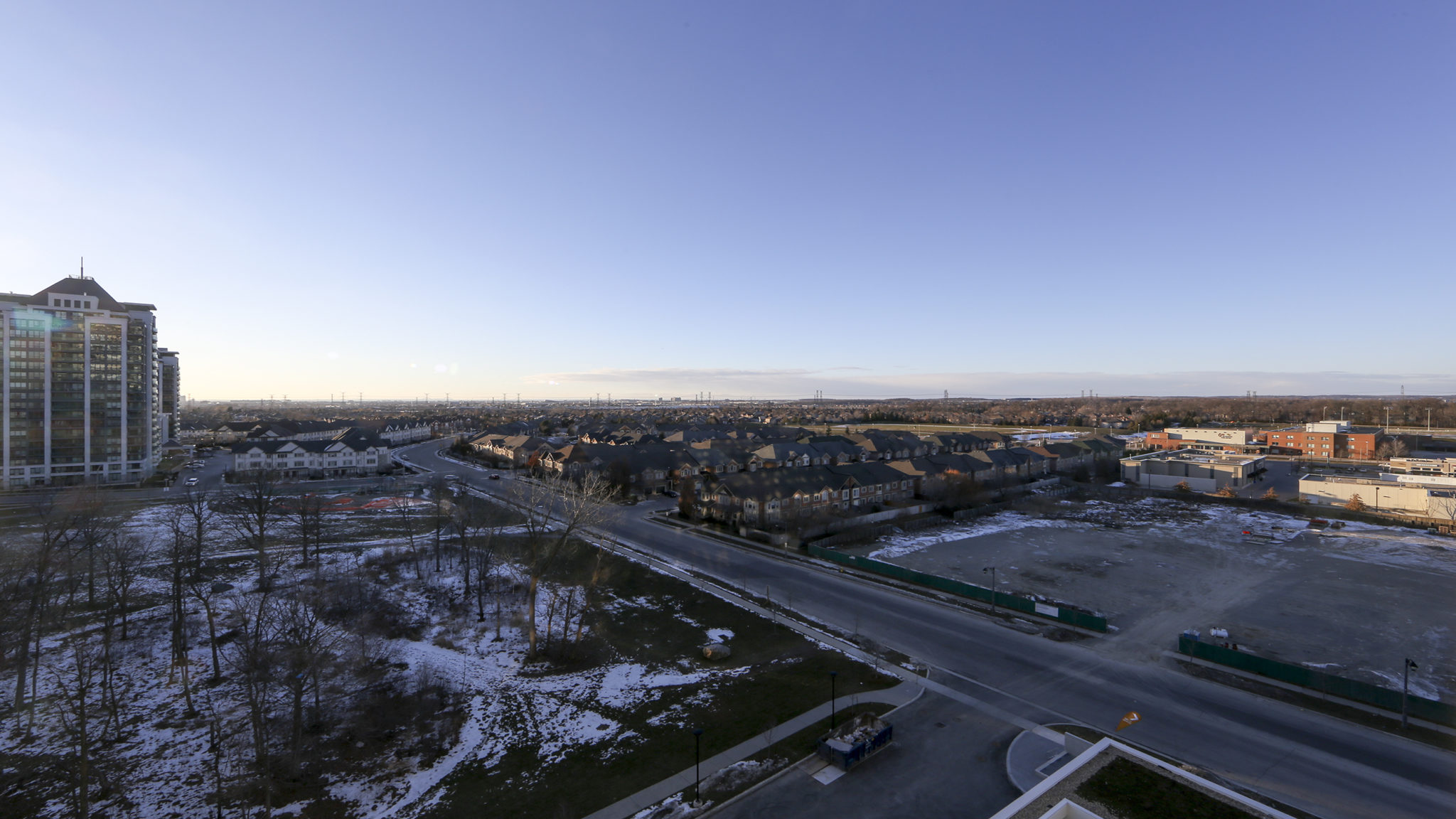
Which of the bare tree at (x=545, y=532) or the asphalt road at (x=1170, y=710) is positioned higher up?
the bare tree at (x=545, y=532)

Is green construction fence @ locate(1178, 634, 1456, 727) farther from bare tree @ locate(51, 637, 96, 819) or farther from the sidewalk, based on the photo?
bare tree @ locate(51, 637, 96, 819)

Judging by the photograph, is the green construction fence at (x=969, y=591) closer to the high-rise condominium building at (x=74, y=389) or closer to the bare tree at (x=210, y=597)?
the bare tree at (x=210, y=597)

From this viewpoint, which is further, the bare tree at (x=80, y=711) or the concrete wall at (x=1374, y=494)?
the concrete wall at (x=1374, y=494)

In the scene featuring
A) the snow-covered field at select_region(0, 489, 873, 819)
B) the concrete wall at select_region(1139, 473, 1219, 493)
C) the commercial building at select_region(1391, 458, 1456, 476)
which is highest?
the commercial building at select_region(1391, 458, 1456, 476)

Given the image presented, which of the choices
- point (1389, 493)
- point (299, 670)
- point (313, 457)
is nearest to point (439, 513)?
point (299, 670)

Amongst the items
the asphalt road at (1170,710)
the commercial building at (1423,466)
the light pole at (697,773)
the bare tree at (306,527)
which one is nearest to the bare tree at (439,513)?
the bare tree at (306,527)

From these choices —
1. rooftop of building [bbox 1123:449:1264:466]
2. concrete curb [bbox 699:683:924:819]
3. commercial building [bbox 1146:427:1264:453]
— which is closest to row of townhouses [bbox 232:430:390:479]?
concrete curb [bbox 699:683:924:819]

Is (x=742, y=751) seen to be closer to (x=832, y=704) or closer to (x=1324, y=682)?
(x=832, y=704)
